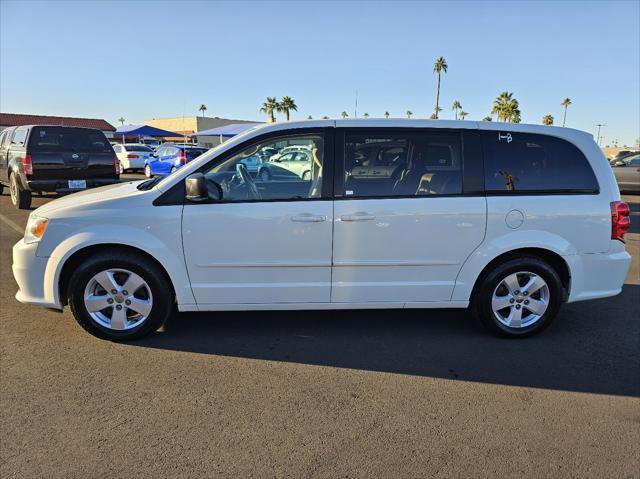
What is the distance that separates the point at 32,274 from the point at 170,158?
18.0 m

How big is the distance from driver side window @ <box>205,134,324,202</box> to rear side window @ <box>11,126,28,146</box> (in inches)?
338

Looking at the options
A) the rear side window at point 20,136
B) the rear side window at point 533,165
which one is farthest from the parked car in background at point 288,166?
the rear side window at point 20,136

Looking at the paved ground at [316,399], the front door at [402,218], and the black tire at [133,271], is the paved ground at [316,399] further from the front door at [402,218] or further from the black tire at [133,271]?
the front door at [402,218]

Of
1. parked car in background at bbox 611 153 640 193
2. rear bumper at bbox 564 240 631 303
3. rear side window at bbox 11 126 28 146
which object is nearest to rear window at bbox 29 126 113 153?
rear side window at bbox 11 126 28 146

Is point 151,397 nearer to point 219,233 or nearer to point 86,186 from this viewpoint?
point 219,233

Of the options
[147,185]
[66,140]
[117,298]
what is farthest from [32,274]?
[66,140]

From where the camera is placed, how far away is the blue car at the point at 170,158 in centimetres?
2056

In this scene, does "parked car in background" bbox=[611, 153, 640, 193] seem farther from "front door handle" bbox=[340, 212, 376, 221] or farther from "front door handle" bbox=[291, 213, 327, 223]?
"front door handle" bbox=[291, 213, 327, 223]

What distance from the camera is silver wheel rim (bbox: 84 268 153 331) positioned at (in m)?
3.91

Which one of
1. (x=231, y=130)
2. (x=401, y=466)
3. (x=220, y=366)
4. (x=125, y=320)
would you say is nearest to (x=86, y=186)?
(x=125, y=320)

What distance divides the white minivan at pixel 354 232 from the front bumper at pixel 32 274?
12mm

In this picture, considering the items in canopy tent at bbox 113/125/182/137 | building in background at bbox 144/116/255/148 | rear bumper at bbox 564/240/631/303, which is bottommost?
rear bumper at bbox 564/240/631/303

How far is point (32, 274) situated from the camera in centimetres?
388

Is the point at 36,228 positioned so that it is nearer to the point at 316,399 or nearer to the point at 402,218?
Answer: the point at 316,399
